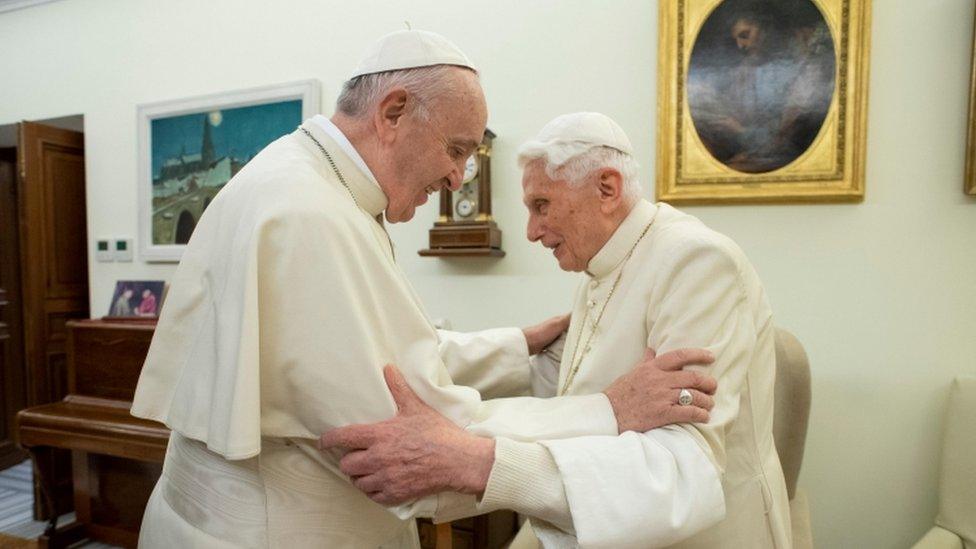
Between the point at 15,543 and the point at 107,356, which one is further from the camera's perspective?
the point at 15,543

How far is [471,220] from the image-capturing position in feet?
9.86

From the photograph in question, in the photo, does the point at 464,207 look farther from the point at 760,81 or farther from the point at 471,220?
the point at 760,81

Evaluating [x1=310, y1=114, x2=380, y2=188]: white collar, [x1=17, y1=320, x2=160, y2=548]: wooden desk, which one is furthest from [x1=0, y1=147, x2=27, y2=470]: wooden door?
[x1=310, y1=114, x2=380, y2=188]: white collar

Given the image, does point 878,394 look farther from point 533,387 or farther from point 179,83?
point 179,83

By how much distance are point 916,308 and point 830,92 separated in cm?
103

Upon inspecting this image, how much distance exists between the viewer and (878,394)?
8.38 feet

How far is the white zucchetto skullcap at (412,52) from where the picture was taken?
113cm

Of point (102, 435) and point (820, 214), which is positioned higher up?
→ point (820, 214)

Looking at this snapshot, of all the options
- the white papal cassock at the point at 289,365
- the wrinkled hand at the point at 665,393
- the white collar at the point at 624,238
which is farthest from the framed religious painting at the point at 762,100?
the white papal cassock at the point at 289,365

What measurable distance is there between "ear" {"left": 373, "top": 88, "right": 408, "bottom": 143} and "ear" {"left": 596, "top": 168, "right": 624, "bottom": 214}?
59cm

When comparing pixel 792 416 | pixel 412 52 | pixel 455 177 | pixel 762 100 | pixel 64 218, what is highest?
pixel 762 100

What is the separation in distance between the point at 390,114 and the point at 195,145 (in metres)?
3.33

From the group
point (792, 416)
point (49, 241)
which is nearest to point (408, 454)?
point (792, 416)

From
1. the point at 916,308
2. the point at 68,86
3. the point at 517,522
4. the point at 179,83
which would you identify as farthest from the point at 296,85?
the point at 916,308
